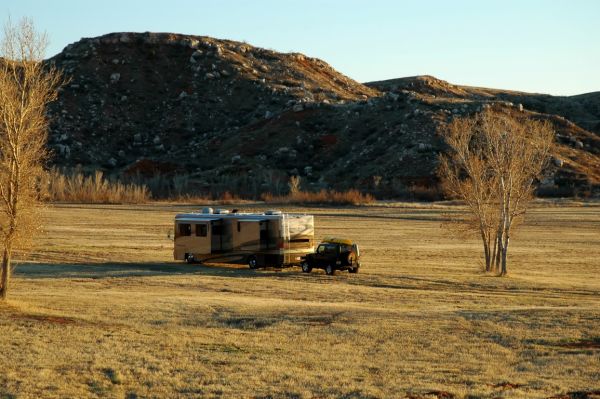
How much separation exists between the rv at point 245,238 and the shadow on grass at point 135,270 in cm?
59

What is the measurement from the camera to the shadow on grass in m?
39.3

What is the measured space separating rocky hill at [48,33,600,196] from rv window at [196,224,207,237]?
58.8 meters

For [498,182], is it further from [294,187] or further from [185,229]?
[294,187]

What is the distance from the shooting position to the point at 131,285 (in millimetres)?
36281

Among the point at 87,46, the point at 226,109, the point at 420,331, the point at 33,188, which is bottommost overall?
the point at 420,331

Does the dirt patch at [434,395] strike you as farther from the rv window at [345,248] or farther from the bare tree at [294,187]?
the bare tree at [294,187]

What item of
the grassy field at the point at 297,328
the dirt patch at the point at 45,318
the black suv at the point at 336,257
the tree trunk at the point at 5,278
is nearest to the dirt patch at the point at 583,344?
the grassy field at the point at 297,328

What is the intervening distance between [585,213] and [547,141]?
41.7 meters

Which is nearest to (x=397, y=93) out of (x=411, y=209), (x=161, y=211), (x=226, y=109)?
(x=226, y=109)

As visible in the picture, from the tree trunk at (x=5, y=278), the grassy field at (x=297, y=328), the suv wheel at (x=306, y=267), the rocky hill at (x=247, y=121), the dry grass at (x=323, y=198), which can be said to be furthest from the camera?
the rocky hill at (x=247, y=121)

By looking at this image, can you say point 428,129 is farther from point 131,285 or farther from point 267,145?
point 131,285

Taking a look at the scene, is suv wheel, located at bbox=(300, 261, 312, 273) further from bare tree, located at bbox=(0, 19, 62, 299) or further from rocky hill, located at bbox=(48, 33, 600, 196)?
rocky hill, located at bbox=(48, 33, 600, 196)

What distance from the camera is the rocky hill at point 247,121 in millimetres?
112938

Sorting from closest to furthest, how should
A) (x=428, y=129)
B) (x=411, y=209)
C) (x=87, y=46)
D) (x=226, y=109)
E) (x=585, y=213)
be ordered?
(x=585, y=213)
(x=411, y=209)
(x=428, y=129)
(x=226, y=109)
(x=87, y=46)
